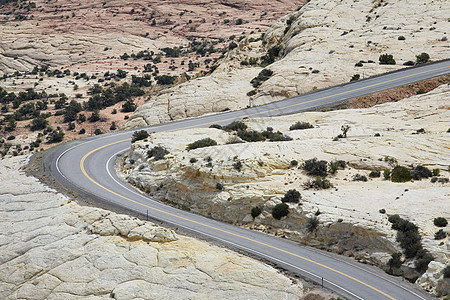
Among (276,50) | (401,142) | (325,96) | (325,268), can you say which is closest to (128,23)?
(276,50)

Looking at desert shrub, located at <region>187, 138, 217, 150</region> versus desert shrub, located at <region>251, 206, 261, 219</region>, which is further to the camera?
desert shrub, located at <region>187, 138, 217, 150</region>

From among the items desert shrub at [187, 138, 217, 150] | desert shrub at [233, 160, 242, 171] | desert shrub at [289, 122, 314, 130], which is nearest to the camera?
desert shrub at [233, 160, 242, 171]

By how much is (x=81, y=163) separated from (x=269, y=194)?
70.0ft

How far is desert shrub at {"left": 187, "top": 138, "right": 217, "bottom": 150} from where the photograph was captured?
138 ft

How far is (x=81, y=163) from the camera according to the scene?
4716cm

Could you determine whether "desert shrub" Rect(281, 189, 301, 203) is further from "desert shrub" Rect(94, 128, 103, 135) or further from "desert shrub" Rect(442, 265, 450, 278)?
"desert shrub" Rect(94, 128, 103, 135)

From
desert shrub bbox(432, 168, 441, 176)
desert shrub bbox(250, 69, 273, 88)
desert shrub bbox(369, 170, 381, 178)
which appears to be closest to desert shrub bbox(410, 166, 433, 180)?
desert shrub bbox(432, 168, 441, 176)

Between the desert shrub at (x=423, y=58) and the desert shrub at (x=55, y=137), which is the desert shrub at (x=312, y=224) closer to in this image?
the desert shrub at (x=423, y=58)

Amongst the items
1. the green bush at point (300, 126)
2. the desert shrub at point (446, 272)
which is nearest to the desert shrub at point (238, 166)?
the green bush at point (300, 126)

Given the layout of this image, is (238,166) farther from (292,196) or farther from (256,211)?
(292,196)

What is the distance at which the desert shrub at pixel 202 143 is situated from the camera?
42062 mm

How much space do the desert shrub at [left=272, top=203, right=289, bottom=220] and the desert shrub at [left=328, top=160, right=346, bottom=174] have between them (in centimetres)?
553

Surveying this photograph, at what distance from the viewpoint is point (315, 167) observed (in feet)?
117

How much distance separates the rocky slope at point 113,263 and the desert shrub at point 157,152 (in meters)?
9.81
